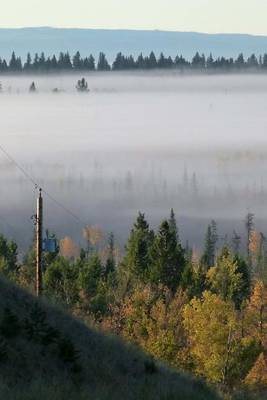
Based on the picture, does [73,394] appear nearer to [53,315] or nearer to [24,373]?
[24,373]

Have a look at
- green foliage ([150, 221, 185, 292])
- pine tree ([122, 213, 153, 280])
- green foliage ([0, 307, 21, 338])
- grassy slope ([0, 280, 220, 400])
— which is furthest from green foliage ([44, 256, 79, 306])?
green foliage ([0, 307, 21, 338])

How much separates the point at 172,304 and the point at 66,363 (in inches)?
2121

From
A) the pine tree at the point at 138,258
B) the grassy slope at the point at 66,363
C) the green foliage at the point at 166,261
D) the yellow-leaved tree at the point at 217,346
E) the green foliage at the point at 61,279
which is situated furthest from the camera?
the pine tree at the point at 138,258

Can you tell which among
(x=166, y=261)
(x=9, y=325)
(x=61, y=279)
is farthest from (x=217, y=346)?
(x=166, y=261)

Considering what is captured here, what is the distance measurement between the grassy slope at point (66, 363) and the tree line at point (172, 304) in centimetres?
270

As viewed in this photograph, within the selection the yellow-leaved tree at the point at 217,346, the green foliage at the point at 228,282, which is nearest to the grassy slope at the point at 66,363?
the yellow-leaved tree at the point at 217,346

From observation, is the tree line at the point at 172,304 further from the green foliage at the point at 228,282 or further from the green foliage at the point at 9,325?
the green foliage at the point at 9,325

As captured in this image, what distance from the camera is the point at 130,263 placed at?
4048 inches

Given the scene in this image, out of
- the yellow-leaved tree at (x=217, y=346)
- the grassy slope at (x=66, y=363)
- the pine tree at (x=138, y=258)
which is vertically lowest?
the pine tree at (x=138, y=258)

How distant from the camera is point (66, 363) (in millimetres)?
22703

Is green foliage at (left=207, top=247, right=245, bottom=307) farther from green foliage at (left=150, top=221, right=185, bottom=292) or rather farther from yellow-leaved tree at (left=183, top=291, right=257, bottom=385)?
yellow-leaved tree at (left=183, top=291, right=257, bottom=385)

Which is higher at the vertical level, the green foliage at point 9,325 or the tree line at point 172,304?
the green foliage at point 9,325

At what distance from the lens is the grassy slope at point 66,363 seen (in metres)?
20.0

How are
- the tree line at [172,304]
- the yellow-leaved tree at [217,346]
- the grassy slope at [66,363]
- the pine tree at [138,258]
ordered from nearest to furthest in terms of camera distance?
1. the grassy slope at [66,363]
2. the yellow-leaved tree at [217,346]
3. the tree line at [172,304]
4. the pine tree at [138,258]
